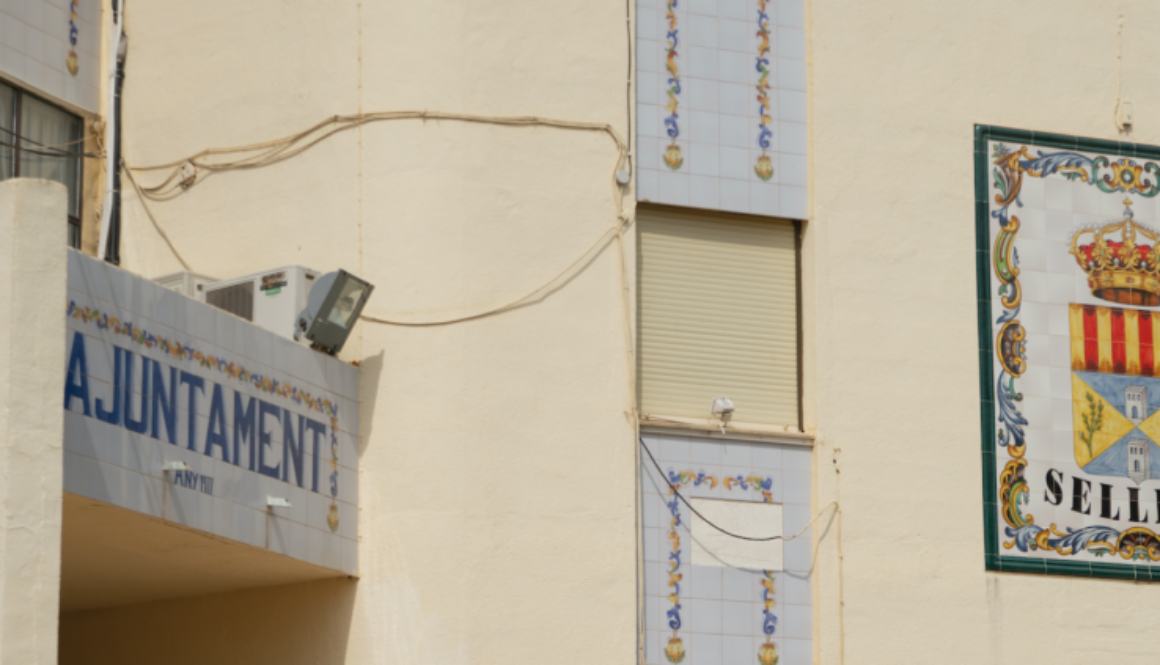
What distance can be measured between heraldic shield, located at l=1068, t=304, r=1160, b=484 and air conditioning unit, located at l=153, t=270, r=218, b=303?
770 centimetres

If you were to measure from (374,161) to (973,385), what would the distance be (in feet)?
18.3

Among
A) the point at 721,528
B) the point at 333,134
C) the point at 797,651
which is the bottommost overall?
the point at 797,651

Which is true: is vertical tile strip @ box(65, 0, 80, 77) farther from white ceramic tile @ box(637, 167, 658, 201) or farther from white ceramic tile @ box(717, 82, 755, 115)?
white ceramic tile @ box(717, 82, 755, 115)

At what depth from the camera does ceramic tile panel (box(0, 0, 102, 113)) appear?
49.2ft

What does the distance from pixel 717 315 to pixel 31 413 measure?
22.4ft

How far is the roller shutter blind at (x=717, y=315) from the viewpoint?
15359 millimetres

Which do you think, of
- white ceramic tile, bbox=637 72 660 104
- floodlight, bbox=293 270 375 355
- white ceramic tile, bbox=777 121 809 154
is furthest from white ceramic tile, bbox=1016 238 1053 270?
floodlight, bbox=293 270 375 355

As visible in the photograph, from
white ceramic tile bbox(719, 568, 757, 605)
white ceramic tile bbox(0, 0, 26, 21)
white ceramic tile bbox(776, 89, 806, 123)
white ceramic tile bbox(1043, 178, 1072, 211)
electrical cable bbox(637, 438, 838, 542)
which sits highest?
white ceramic tile bbox(0, 0, 26, 21)

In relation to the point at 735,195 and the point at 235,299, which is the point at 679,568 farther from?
the point at 235,299

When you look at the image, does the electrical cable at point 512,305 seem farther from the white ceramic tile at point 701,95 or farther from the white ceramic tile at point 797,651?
the white ceramic tile at point 797,651

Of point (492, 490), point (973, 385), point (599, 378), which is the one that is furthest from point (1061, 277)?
point (492, 490)

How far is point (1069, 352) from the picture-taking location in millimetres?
16312

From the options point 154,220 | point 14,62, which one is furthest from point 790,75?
point 14,62

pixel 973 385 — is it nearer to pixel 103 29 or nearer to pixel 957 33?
pixel 957 33
